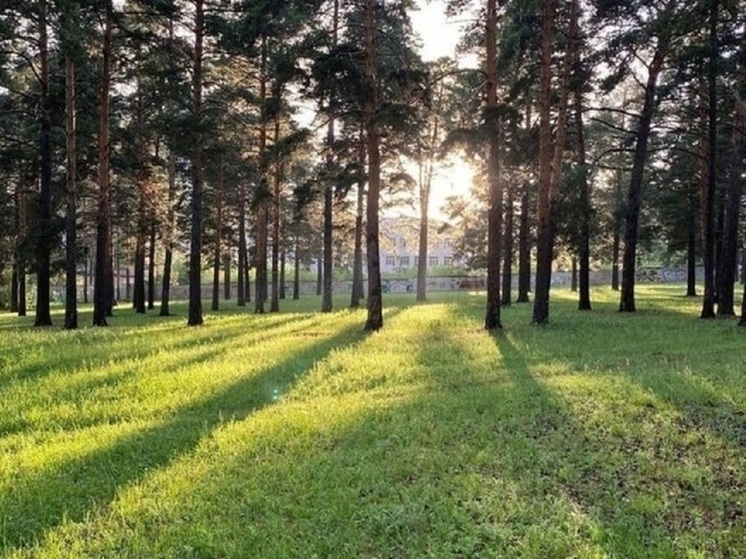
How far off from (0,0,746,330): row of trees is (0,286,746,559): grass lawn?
5.89m

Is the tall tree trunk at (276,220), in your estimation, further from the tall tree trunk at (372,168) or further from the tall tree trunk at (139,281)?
the tall tree trunk at (372,168)

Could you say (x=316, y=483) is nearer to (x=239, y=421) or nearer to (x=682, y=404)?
(x=239, y=421)

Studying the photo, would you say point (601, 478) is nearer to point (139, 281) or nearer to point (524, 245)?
point (524, 245)

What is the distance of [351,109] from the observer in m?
14.8

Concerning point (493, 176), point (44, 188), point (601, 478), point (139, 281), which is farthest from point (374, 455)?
point (139, 281)

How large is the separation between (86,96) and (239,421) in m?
14.9

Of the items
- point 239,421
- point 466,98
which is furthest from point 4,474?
point 466,98

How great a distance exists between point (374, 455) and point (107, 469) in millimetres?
2116

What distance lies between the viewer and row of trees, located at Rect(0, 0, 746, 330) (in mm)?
13195

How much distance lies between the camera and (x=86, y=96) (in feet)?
57.5

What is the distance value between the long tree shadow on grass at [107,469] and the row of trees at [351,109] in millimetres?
7010

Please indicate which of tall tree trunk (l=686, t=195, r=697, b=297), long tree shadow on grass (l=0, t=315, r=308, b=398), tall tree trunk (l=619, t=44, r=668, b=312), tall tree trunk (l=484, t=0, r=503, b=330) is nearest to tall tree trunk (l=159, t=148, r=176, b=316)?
long tree shadow on grass (l=0, t=315, r=308, b=398)

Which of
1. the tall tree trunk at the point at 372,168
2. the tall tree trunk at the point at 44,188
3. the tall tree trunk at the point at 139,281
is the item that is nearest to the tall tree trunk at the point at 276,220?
the tall tree trunk at the point at 139,281

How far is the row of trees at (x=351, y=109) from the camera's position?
1320cm
